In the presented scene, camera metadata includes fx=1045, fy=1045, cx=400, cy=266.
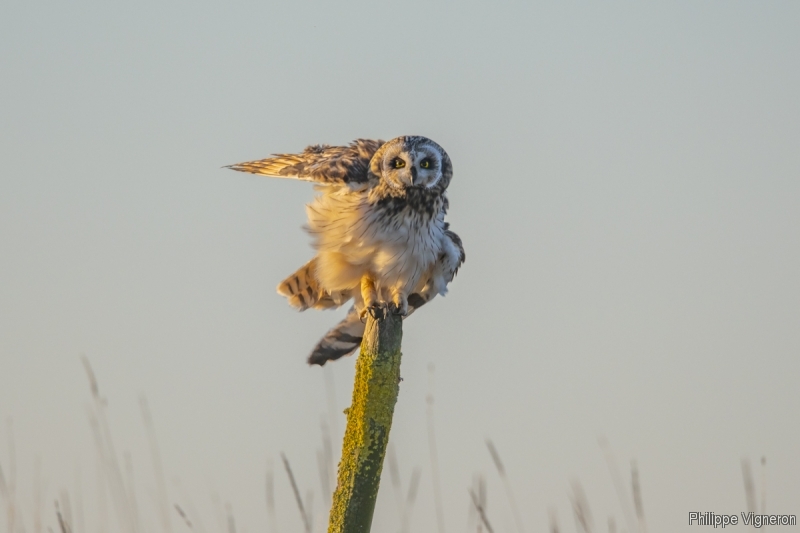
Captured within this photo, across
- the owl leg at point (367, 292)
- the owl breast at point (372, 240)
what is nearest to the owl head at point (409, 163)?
the owl breast at point (372, 240)

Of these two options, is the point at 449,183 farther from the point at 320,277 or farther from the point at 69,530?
the point at 69,530

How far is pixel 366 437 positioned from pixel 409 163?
6.27 feet

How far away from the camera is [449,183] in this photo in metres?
5.00

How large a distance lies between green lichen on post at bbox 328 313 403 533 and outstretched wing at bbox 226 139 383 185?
1.81m

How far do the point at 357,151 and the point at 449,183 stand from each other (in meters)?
0.47

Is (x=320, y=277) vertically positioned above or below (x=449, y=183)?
below

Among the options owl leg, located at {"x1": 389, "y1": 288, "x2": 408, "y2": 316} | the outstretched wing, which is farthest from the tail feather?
the outstretched wing

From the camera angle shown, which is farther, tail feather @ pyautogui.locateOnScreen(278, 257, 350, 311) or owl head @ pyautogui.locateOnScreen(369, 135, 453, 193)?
tail feather @ pyautogui.locateOnScreen(278, 257, 350, 311)

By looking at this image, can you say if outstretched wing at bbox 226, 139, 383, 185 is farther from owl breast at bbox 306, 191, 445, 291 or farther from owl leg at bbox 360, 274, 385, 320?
owl leg at bbox 360, 274, 385, 320

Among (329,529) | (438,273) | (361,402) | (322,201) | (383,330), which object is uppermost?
(322,201)

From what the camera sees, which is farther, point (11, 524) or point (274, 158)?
point (274, 158)

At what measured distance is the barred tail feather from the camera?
4.78m

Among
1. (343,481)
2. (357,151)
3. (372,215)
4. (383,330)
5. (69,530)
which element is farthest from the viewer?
(357,151)

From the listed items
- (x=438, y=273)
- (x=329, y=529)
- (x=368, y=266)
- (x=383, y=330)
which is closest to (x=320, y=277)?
(x=368, y=266)
